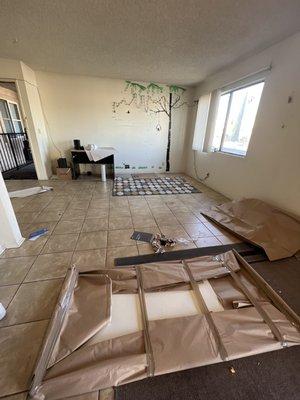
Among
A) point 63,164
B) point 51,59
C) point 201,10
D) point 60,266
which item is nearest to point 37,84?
point 51,59

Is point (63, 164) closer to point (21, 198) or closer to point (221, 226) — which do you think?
point (21, 198)

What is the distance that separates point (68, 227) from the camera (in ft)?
7.68

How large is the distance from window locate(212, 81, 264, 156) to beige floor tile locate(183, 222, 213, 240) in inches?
65.5

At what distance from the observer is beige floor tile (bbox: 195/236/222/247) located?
210cm

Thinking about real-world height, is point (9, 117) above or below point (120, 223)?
above

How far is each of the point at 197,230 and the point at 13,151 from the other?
586 centimetres

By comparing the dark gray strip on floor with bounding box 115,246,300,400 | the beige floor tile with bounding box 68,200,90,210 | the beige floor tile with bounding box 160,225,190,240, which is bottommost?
the beige floor tile with bounding box 160,225,190,240

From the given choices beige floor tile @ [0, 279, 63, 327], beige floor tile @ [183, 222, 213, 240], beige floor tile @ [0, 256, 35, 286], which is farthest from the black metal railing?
beige floor tile @ [183, 222, 213, 240]

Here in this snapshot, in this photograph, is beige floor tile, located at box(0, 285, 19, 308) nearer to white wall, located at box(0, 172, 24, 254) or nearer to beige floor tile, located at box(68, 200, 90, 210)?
white wall, located at box(0, 172, 24, 254)

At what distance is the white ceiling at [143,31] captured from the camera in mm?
1751

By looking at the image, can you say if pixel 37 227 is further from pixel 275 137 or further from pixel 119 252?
pixel 275 137

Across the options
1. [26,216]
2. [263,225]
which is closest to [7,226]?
[26,216]

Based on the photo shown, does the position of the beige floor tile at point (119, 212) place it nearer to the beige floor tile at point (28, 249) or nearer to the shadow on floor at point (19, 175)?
the beige floor tile at point (28, 249)

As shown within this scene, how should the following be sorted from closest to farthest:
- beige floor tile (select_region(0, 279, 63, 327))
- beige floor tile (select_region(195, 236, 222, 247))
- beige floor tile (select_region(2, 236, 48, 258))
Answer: beige floor tile (select_region(0, 279, 63, 327)), beige floor tile (select_region(2, 236, 48, 258)), beige floor tile (select_region(195, 236, 222, 247))
